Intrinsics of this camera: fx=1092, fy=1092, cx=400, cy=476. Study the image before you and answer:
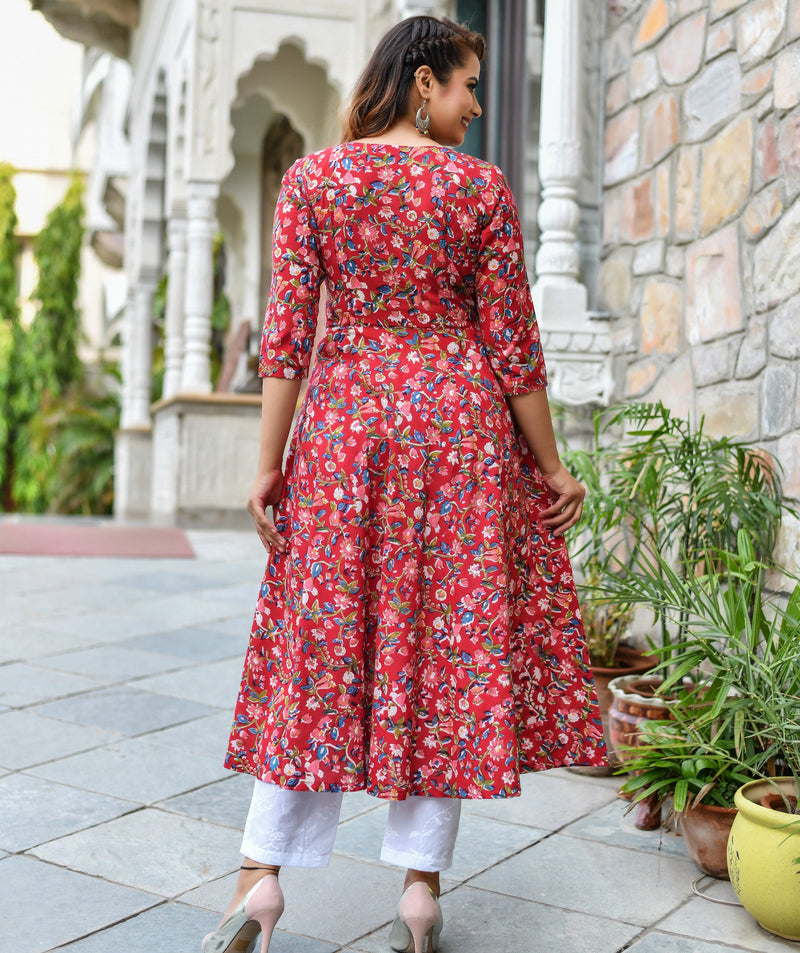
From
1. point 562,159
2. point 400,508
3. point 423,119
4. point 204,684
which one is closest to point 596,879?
point 400,508

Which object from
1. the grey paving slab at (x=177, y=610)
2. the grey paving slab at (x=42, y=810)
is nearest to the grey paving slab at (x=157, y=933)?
the grey paving slab at (x=42, y=810)

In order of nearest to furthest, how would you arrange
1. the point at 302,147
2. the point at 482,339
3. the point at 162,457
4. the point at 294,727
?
the point at 294,727
the point at 482,339
the point at 162,457
the point at 302,147

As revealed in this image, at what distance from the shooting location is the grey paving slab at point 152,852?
211 centimetres

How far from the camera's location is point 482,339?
1807mm

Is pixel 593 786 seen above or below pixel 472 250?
below

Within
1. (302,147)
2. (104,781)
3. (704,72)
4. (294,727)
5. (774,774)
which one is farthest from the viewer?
(302,147)

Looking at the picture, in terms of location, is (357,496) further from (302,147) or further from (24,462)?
(24,462)

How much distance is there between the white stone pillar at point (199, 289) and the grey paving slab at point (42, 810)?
19.6ft

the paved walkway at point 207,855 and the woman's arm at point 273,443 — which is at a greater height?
the woman's arm at point 273,443

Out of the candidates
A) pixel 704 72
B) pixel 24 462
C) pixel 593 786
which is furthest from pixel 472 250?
pixel 24 462

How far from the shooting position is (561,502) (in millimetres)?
1863

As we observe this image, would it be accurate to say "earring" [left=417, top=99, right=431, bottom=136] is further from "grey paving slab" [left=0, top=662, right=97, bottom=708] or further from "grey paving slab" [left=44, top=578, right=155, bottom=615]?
"grey paving slab" [left=44, top=578, right=155, bottom=615]

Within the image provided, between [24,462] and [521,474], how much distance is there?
598 inches

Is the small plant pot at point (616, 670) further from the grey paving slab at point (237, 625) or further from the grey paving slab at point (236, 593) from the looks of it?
the grey paving slab at point (236, 593)
